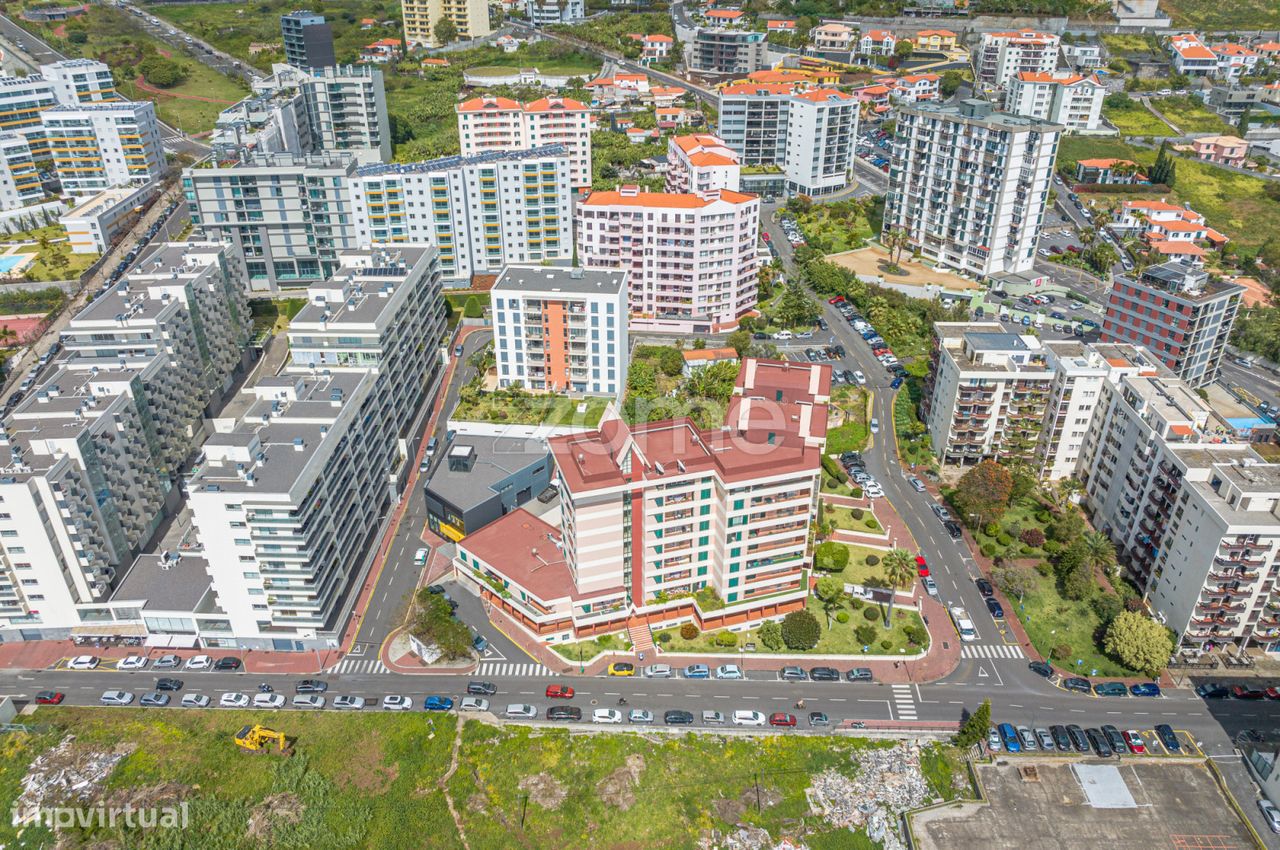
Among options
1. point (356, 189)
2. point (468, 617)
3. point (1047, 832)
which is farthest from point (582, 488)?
point (356, 189)

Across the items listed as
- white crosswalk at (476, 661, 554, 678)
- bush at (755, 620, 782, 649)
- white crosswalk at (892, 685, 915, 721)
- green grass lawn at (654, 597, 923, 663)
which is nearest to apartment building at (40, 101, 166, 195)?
white crosswalk at (476, 661, 554, 678)

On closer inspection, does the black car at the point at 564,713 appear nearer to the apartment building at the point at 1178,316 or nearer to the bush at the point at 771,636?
the bush at the point at 771,636

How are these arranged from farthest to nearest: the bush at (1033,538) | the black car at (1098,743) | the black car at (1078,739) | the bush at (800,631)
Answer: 1. the bush at (1033,538)
2. the bush at (800,631)
3. the black car at (1078,739)
4. the black car at (1098,743)

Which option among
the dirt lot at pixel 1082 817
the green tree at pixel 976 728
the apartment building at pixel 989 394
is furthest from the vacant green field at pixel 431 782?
the apartment building at pixel 989 394

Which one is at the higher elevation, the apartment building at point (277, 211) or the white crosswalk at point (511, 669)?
the apartment building at point (277, 211)

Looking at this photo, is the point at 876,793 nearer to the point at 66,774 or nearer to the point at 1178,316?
the point at 66,774

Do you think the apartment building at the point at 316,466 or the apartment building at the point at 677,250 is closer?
the apartment building at the point at 316,466
